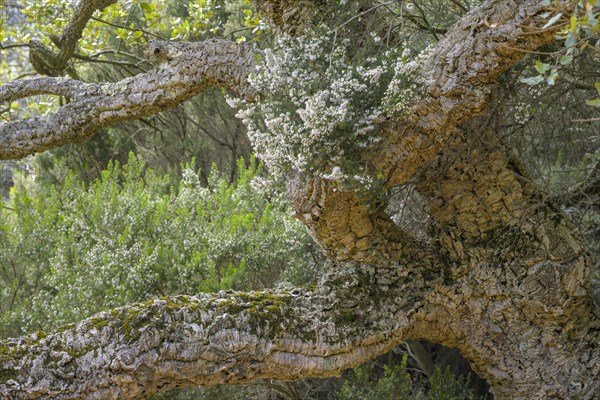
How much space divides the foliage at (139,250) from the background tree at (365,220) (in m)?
1.90

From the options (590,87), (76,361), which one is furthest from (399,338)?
(590,87)

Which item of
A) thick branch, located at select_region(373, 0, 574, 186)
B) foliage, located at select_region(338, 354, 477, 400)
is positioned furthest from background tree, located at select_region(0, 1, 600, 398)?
foliage, located at select_region(338, 354, 477, 400)

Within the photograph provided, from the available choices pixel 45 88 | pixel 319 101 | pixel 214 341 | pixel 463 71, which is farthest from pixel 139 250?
pixel 463 71

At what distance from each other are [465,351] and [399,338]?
60 cm

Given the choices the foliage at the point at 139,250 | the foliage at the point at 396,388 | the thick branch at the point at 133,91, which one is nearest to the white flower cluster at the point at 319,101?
the thick branch at the point at 133,91

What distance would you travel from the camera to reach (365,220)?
4.28 m

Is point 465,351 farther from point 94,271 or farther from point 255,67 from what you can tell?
point 94,271

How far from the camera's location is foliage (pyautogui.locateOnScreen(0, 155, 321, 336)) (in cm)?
639

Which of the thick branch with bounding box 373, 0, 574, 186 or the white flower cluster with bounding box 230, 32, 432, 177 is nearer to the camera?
the thick branch with bounding box 373, 0, 574, 186

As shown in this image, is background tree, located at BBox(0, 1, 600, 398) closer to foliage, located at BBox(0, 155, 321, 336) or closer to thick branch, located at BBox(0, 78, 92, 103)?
thick branch, located at BBox(0, 78, 92, 103)

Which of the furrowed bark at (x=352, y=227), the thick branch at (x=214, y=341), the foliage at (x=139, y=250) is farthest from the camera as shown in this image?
the foliage at (x=139, y=250)

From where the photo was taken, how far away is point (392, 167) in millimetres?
3846

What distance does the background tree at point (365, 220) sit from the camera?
3605 millimetres

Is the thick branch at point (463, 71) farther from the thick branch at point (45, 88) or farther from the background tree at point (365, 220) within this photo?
the thick branch at point (45, 88)
